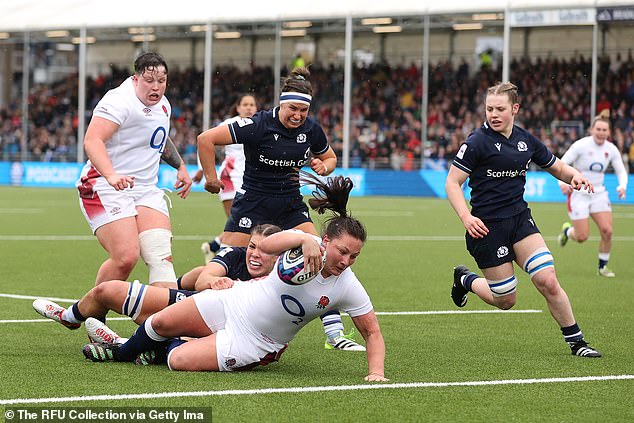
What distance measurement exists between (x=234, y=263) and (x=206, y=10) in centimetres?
3533

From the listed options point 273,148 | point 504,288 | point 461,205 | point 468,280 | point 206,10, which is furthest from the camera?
point 206,10

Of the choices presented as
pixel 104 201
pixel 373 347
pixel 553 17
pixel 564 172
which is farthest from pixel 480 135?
pixel 553 17

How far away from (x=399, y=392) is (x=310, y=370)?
104cm

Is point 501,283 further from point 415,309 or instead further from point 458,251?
point 458,251

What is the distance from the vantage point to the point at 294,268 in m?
6.74

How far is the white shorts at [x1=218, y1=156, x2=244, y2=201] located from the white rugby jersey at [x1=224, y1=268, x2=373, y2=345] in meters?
7.66

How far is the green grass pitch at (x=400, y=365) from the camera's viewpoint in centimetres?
618

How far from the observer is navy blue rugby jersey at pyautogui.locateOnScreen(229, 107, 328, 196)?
29.0 ft

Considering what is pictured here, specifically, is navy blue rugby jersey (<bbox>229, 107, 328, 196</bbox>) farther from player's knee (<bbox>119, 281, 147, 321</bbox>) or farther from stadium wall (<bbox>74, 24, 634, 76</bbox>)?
stadium wall (<bbox>74, 24, 634, 76</bbox>)

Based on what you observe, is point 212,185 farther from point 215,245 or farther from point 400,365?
point 215,245

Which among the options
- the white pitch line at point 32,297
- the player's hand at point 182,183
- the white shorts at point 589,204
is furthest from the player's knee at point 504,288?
the white shorts at point 589,204

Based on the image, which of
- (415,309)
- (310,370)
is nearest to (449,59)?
(415,309)

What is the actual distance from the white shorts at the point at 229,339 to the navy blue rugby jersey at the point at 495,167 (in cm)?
224

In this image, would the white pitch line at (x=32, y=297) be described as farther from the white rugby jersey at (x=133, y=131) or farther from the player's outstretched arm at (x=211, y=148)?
the player's outstretched arm at (x=211, y=148)
